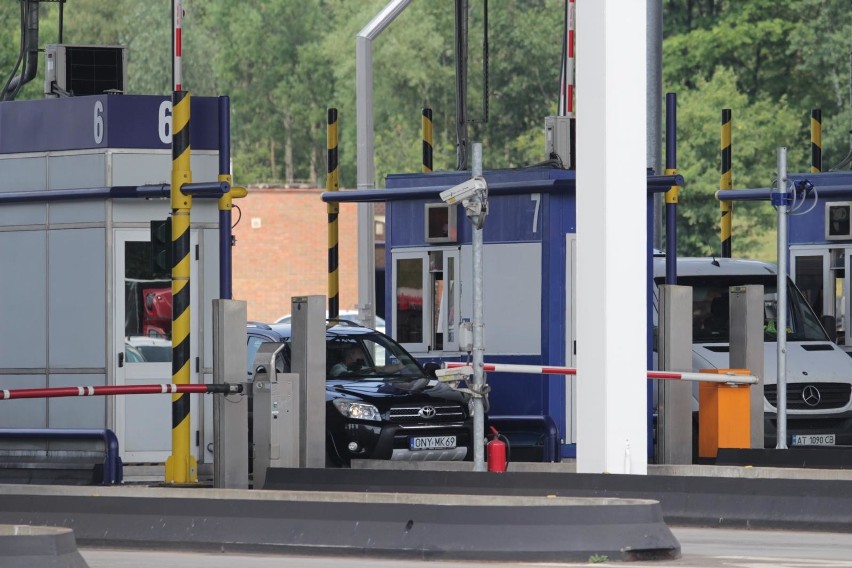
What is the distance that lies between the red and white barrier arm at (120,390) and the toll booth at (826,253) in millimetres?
8844

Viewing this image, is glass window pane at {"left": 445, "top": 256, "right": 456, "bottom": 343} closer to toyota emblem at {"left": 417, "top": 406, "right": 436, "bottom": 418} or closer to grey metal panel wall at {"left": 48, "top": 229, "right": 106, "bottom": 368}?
toyota emblem at {"left": 417, "top": 406, "right": 436, "bottom": 418}

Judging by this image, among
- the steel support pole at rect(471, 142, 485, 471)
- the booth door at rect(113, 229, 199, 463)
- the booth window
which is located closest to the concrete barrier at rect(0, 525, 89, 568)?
the steel support pole at rect(471, 142, 485, 471)

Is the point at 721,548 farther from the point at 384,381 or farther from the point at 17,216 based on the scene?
the point at 17,216

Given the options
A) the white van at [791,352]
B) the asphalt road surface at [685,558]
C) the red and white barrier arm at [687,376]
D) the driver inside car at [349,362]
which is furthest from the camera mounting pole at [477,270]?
→ the white van at [791,352]

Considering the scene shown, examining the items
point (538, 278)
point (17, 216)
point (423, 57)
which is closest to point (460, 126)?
point (538, 278)

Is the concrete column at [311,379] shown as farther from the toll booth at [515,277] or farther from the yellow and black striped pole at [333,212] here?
the yellow and black striped pole at [333,212]

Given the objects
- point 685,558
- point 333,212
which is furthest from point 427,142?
point 685,558

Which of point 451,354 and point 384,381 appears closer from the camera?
point 384,381

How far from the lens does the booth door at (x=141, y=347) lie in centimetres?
1952

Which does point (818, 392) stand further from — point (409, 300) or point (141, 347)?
point (141, 347)

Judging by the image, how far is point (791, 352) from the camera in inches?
866

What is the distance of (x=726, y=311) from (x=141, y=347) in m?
6.76

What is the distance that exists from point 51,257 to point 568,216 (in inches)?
200

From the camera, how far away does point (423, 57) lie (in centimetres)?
8769
